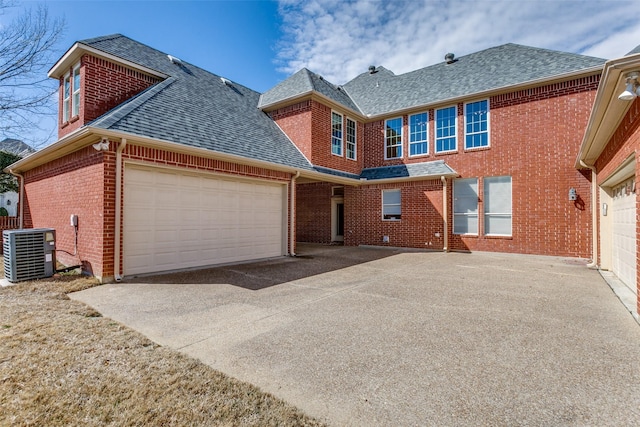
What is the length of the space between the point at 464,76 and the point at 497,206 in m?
6.01

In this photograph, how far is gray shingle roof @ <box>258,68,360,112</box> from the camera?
13.3 m

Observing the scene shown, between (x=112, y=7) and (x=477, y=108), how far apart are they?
541 inches

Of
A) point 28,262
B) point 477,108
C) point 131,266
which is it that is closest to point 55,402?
point 131,266

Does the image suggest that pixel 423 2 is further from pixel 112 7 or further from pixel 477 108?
pixel 112 7

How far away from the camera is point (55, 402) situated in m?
2.43

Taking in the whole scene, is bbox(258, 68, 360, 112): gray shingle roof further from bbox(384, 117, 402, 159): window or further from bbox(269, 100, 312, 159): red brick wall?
bbox(384, 117, 402, 159): window

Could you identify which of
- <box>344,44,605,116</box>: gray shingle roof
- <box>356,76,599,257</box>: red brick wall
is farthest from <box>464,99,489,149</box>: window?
<box>344,44,605,116</box>: gray shingle roof

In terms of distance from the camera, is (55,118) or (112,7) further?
(55,118)

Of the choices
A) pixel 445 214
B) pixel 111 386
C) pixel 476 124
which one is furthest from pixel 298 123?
pixel 111 386

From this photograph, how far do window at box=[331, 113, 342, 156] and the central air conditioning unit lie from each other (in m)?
10.3

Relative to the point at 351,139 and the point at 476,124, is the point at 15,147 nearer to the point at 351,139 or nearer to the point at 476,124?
the point at 351,139

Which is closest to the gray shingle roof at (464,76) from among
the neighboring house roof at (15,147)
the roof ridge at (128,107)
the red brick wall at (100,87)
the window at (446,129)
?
the window at (446,129)

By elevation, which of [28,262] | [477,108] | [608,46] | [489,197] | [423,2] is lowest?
[28,262]

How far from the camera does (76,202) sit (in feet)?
25.3
